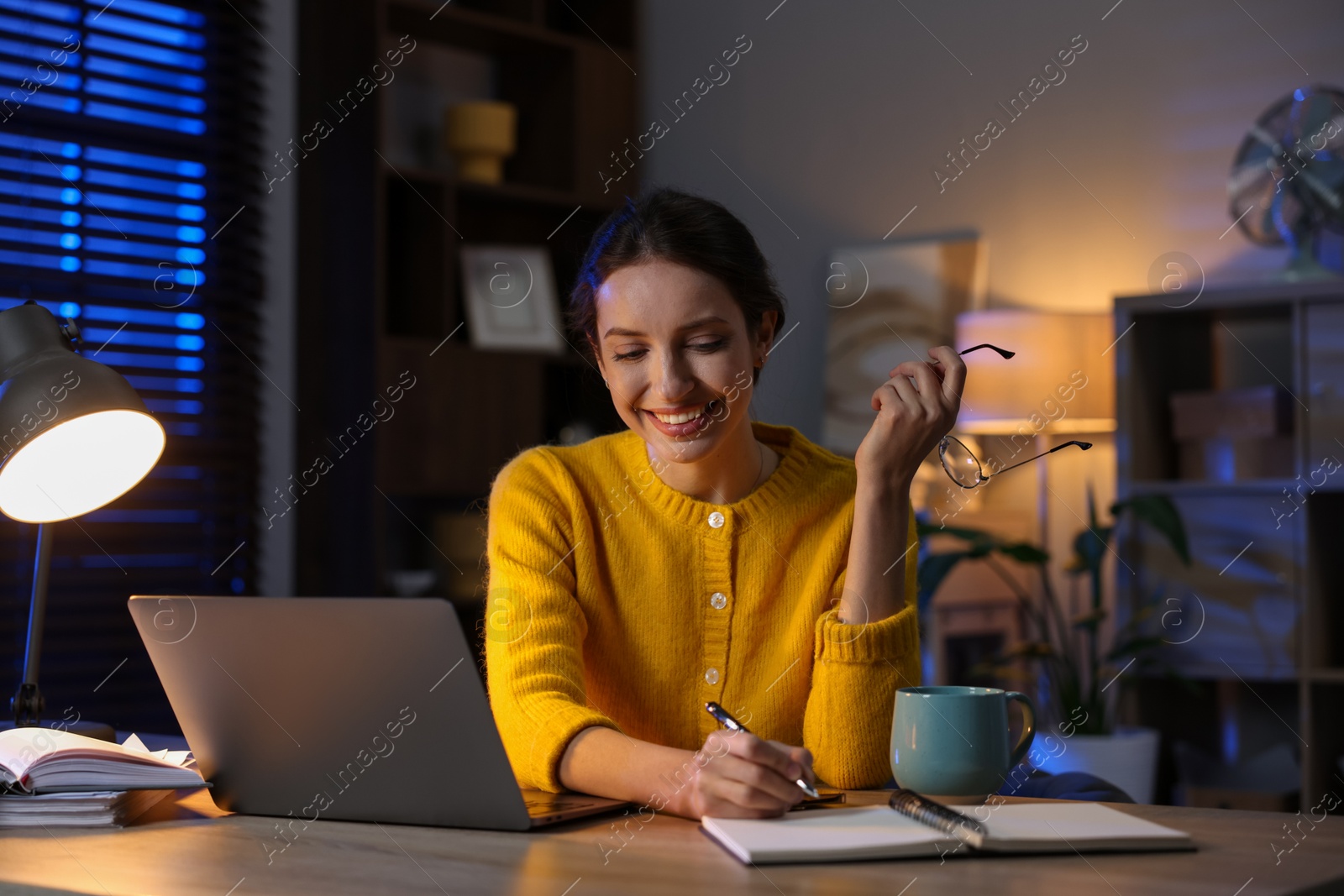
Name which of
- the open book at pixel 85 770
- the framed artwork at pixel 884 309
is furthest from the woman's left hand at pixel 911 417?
the framed artwork at pixel 884 309

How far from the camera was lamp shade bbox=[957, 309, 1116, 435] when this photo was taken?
10.6 feet

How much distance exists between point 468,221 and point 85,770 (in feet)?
9.57

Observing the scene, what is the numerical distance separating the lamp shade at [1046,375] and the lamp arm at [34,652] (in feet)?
7.38

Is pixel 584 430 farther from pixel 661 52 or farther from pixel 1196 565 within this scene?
pixel 1196 565

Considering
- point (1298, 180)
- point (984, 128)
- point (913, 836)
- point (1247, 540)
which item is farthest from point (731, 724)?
point (984, 128)

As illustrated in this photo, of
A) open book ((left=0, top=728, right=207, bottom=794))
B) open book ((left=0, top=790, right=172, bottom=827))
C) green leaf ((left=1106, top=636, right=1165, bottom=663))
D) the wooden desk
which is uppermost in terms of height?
green leaf ((left=1106, top=636, right=1165, bottom=663))

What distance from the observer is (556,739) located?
1.22 meters

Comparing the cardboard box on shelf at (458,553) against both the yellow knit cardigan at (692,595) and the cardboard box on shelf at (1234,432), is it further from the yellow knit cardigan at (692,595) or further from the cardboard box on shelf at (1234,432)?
the yellow knit cardigan at (692,595)

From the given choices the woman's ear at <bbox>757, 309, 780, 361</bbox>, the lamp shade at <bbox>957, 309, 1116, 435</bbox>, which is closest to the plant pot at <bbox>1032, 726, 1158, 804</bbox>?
the lamp shade at <bbox>957, 309, 1116, 435</bbox>

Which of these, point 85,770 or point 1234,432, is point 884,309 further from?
point 85,770

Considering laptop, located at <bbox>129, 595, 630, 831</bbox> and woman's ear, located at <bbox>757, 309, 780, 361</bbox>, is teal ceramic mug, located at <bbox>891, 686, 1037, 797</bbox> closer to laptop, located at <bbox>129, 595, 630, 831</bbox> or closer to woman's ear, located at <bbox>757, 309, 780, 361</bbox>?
laptop, located at <bbox>129, 595, 630, 831</bbox>

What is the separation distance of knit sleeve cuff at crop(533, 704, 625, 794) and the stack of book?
0.94ft

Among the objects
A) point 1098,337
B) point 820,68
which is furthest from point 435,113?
point 1098,337

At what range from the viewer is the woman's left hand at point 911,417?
1.38 metres
